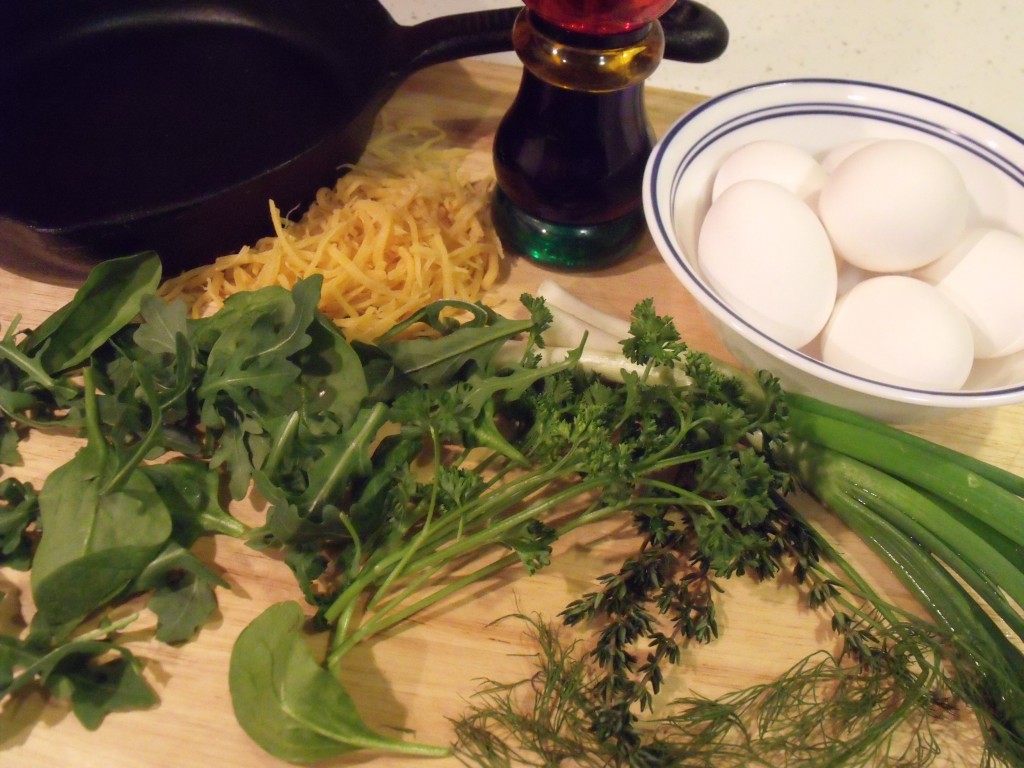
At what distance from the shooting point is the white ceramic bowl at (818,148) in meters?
0.77

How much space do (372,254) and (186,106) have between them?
1.23 feet

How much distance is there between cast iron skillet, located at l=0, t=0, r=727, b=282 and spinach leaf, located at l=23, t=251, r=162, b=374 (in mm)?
42

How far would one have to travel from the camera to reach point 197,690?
2.10 ft

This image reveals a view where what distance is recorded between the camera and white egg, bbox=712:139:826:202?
33.8 inches

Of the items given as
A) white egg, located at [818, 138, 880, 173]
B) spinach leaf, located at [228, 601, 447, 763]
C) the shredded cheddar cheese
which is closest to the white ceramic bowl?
white egg, located at [818, 138, 880, 173]

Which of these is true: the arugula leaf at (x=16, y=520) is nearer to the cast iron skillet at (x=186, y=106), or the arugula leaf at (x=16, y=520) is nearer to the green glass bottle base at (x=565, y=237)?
the cast iron skillet at (x=186, y=106)

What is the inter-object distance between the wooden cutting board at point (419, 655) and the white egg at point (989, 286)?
0.11 meters

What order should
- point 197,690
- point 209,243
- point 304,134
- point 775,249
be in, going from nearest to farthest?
point 197,690 < point 775,249 < point 209,243 < point 304,134

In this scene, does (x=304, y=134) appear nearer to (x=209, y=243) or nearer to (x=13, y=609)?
(x=209, y=243)

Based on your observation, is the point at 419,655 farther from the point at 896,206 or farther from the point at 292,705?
the point at 896,206

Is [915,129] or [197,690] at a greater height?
[915,129]

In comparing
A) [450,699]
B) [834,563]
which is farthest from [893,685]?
[450,699]

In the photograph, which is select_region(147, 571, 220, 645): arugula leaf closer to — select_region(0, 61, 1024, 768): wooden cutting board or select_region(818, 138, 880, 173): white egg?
select_region(0, 61, 1024, 768): wooden cutting board

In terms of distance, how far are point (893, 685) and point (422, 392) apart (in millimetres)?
475
